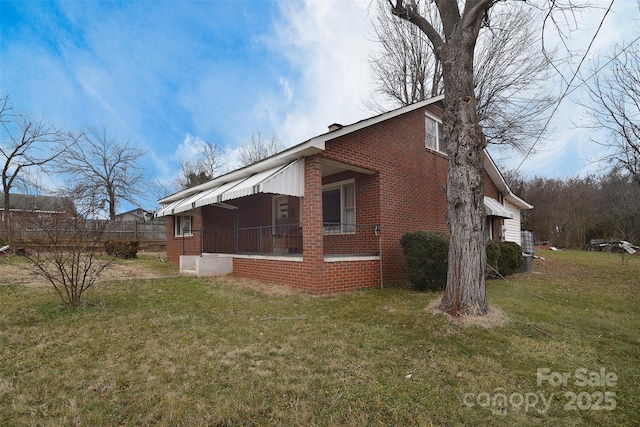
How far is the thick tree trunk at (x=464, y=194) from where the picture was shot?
551 cm

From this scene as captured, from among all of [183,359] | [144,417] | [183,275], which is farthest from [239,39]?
[144,417]

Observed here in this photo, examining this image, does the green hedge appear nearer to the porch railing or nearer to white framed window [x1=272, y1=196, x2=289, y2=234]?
the porch railing

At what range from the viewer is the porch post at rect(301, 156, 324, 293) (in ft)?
25.2

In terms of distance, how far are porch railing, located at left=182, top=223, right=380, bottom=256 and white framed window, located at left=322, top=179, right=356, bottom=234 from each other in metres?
0.04

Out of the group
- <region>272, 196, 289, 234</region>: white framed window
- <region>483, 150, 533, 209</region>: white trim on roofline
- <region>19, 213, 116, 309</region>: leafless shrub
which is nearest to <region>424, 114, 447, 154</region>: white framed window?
<region>483, 150, 533, 209</region>: white trim on roofline

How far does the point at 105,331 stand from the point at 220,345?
1.99m

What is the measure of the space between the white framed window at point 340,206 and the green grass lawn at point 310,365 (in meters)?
4.02

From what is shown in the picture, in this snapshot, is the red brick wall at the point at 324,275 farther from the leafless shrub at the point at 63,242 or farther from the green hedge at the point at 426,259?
the leafless shrub at the point at 63,242

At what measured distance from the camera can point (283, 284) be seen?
859cm

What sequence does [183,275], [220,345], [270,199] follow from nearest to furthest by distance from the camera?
[220,345], [183,275], [270,199]

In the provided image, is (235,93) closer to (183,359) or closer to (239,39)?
(239,39)

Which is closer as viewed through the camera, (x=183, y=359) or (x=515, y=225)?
(x=183, y=359)

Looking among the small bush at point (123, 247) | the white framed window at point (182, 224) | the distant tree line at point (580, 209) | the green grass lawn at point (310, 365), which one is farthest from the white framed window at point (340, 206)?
the distant tree line at point (580, 209)

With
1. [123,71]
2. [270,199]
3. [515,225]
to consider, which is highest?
[123,71]
